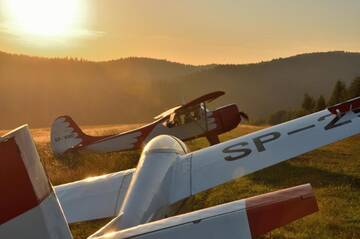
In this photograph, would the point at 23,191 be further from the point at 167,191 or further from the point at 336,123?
the point at 336,123

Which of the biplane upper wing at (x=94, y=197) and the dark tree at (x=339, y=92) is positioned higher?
the biplane upper wing at (x=94, y=197)

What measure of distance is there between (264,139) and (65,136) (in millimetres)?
13060

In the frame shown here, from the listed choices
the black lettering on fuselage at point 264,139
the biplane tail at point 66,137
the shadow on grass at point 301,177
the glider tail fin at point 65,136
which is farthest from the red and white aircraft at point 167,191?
the glider tail fin at point 65,136

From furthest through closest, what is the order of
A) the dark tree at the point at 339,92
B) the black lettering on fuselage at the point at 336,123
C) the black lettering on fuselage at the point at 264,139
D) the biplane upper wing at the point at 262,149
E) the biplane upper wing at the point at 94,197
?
the dark tree at the point at 339,92, the black lettering on fuselage at the point at 336,123, the black lettering on fuselage at the point at 264,139, the biplane upper wing at the point at 262,149, the biplane upper wing at the point at 94,197

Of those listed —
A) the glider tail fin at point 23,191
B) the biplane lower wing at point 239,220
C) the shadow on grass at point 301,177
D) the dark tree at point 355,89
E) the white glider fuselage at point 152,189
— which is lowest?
the dark tree at point 355,89

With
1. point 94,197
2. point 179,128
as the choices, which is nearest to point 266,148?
point 94,197

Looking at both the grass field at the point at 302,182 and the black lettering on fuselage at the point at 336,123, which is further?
the black lettering on fuselage at the point at 336,123

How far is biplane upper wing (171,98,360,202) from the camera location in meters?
8.71

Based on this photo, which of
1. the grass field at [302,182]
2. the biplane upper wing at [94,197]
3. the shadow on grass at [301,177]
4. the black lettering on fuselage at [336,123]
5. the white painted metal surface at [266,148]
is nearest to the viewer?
the biplane upper wing at [94,197]

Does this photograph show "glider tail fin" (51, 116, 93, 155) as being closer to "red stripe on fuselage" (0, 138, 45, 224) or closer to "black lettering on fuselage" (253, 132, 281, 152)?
"black lettering on fuselage" (253, 132, 281, 152)

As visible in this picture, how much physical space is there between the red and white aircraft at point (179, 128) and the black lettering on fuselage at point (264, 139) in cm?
821

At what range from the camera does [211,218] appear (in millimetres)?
3221

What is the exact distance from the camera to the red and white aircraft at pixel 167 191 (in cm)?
266

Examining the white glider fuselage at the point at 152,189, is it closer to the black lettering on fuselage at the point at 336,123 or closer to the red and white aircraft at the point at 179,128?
the black lettering on fuselage at the point at 336,123
